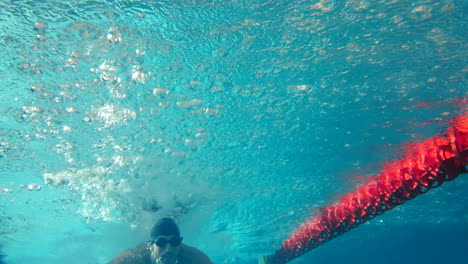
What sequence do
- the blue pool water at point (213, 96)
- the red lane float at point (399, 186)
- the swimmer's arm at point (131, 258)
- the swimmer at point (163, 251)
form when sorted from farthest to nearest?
1. the swimmer's arm at point (131, 258)
2. the swimmer at point (163, 251)
3. the blue pool water at point (213, 96)
4. the red lane float at point (399, 186)

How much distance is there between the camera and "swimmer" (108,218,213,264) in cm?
622

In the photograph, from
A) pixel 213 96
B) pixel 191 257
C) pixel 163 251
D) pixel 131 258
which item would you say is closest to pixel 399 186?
pixel 191 257

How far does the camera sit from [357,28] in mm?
6430

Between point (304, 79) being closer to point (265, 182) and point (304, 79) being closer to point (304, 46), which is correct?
point (304, 46)

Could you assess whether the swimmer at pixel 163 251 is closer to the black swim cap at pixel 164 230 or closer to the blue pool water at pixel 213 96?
the black swim cap at pixel 164 230

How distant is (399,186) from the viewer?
534 centimetres

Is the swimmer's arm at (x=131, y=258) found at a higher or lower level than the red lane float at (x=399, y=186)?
higher

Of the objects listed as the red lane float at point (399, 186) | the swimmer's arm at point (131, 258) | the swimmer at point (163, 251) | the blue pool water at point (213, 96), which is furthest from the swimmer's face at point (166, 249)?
the red lane float at point (399, 186)

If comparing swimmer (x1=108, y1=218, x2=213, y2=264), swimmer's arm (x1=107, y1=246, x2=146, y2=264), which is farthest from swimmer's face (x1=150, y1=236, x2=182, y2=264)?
swimmer's arm (x1=107, y1=246, x2=146, y2=264)

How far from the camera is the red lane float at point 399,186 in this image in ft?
13.7

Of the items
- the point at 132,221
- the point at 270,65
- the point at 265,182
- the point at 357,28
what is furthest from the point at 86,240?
the point at 357,28

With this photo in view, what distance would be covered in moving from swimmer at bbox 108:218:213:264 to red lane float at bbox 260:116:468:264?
3.94m

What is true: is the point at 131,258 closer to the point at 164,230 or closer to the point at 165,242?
the point at 165,242

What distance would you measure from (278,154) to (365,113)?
14.0 ft
